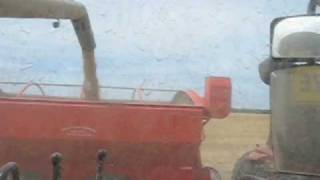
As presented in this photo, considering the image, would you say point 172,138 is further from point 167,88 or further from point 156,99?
point 167,88

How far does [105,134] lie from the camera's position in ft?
7.43

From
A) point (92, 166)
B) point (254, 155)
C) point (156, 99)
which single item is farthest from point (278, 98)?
point (156, 99)

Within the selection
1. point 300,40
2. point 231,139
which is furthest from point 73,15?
point 300,40

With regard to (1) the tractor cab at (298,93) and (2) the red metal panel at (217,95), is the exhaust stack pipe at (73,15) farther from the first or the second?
(1) the tractor cab at (298,93)

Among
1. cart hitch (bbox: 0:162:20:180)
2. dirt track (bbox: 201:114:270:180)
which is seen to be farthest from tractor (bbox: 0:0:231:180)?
dirt track (bbox: 201:114:270:180)

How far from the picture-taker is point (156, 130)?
2295 mm

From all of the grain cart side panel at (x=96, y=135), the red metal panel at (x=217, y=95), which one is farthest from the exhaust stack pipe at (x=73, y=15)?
the red metal panel at (x=217, y=95)

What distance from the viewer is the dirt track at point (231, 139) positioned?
3.54 m

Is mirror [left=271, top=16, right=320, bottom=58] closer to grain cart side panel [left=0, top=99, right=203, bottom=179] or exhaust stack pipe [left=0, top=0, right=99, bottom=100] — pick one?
grain cart side panel [left=0, top=99, right=203, bottom=179]

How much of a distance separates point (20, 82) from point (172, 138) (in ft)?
3.43

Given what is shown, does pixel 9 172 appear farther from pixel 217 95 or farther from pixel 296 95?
pixel 217 95

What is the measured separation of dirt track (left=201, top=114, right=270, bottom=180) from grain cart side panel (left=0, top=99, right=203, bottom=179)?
1.16 meters

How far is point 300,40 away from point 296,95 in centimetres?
13

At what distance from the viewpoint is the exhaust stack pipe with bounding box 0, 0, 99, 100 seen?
223cm
